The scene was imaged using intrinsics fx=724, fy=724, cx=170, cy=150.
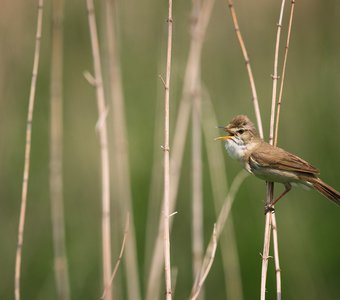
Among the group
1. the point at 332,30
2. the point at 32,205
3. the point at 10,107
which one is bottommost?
the point at 32,205

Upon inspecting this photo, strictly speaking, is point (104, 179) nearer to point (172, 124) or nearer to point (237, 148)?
point (237, 148)

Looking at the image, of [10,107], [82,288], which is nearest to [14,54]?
[10,107]

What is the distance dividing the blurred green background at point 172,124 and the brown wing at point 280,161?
1.24 m

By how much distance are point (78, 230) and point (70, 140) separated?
1.14 m

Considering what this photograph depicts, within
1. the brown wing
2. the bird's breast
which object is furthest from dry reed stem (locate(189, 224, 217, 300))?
the bird's breast

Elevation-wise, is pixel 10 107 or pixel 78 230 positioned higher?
pixel 10 107

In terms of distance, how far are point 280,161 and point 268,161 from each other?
3.2 inches

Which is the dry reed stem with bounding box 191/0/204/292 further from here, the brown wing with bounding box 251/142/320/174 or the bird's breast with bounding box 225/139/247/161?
the brown wing with bounding box 251/142/320/174

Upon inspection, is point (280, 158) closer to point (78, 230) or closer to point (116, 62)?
point (116, 62)

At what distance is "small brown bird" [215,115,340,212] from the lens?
3883 mm

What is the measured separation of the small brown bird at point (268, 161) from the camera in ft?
12.7

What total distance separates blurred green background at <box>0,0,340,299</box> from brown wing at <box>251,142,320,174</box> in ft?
4.06

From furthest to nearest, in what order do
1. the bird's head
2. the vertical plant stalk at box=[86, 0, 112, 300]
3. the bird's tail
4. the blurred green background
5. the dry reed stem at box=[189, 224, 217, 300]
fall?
the blurred green background, the bird's head, the vertical plant stalk at box=[86, 0, 112, 300], the bird's tail, the dry reed stem at box=[189, 224, 217, 300]

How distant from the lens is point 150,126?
23.3 ft
